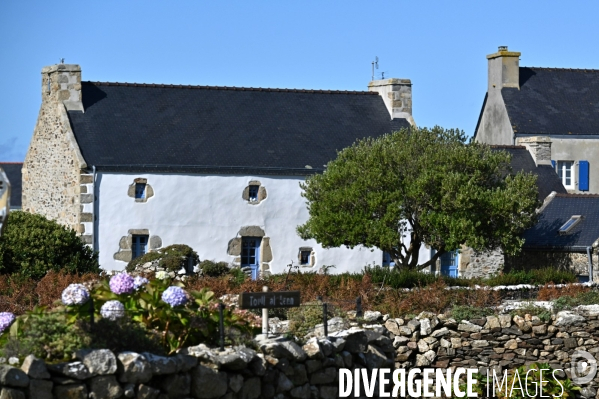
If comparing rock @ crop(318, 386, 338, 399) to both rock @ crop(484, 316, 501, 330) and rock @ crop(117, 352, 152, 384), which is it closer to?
rock @ crop(117, 352, 152, 384)

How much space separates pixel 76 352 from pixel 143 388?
0.63 m

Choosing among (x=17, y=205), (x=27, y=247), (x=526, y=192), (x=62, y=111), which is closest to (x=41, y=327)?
(x=27, y=247)

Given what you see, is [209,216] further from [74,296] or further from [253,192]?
[74,296]

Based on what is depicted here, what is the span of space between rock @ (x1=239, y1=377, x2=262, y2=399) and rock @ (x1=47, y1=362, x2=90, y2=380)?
1.81m

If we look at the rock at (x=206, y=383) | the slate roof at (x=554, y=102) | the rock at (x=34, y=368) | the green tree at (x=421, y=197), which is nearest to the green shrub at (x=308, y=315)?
the rock at (x=206, y=383)

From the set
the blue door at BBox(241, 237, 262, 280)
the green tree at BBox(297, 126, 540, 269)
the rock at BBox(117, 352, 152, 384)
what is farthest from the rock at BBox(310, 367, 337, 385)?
the blue door at BBox(241, 237, 262, 280)

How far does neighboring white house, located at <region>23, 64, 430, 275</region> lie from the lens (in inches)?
1276

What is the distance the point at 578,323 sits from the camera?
17.9 m

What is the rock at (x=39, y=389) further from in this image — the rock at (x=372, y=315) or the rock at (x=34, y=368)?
the rock at (x=372, y=315)

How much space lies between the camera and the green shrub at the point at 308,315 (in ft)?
44.2

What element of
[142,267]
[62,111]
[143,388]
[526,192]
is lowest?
[143,388]

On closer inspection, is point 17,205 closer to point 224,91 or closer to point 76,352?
point 224,91

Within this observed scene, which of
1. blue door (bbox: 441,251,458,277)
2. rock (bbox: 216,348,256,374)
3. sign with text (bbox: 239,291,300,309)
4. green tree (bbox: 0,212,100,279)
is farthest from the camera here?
blue door (bbox: 441,251,458,277)

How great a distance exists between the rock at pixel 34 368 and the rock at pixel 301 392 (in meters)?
3.03
